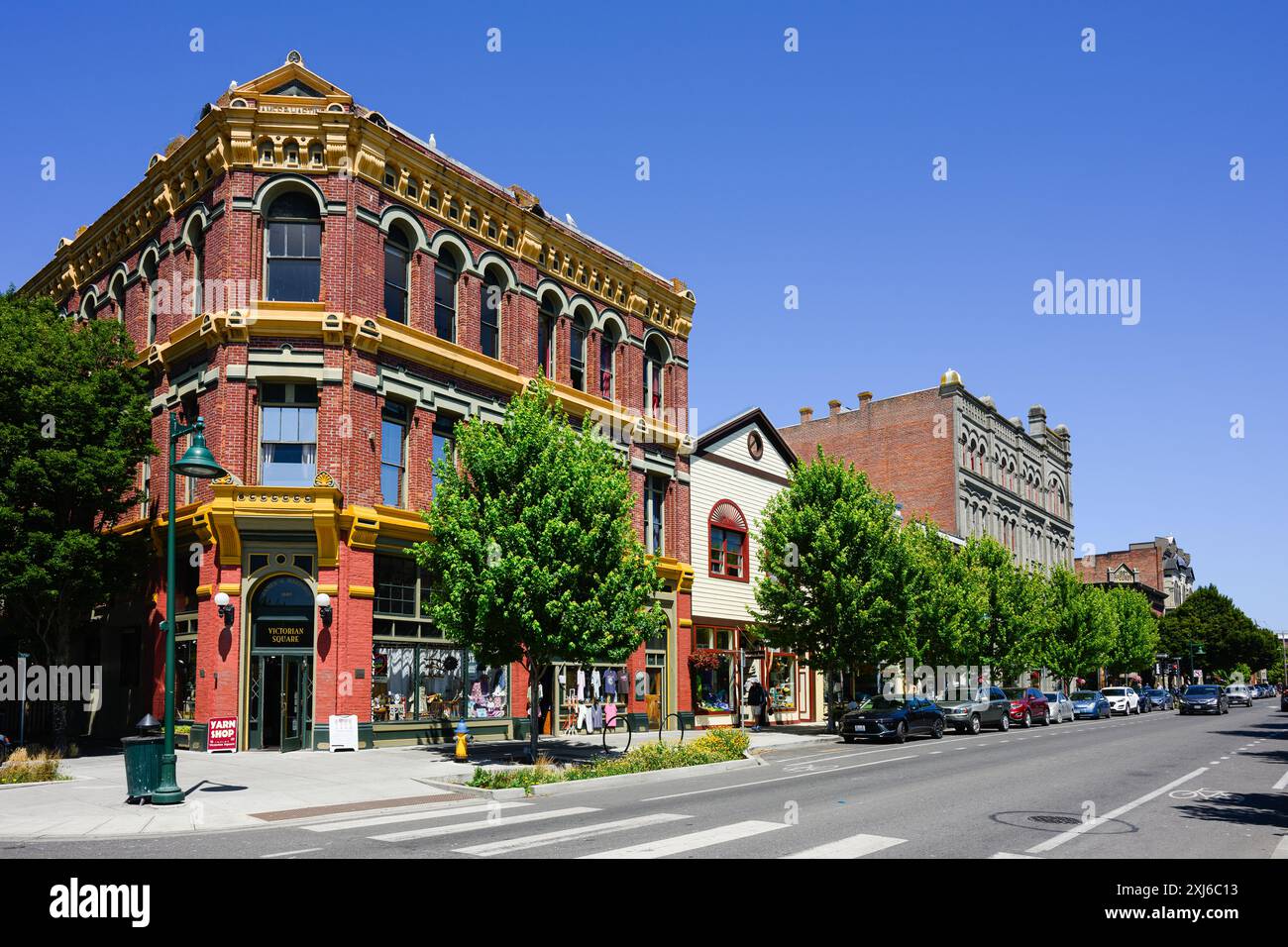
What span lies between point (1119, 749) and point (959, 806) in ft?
47.3

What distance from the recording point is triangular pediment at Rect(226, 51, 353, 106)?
1026 inches

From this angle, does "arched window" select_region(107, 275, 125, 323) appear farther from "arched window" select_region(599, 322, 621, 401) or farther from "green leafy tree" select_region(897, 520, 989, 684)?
"green leafy tree" select_region(897, 520, 989, 684)

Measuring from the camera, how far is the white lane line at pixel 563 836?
1135cm

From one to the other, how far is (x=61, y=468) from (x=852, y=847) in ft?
71.0

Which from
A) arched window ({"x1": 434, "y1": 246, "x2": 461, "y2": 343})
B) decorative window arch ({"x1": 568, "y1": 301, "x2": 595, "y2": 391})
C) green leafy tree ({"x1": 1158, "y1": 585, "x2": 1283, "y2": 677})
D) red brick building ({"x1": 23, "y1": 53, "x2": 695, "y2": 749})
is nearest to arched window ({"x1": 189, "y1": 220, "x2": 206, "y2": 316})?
red brick building ({"x1": 23, "y1": 53, "x2": 695, "y2": 749})

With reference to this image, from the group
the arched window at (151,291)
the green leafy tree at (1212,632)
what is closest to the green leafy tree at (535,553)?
the arched window at (151,291)

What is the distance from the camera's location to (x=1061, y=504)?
81.8m

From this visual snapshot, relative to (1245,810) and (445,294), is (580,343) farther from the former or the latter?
(1245,810)

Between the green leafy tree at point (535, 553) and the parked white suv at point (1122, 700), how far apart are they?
144ft

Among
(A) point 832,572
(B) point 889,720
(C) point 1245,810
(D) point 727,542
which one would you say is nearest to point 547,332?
(D) point 727,542

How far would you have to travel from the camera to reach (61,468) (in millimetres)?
24484

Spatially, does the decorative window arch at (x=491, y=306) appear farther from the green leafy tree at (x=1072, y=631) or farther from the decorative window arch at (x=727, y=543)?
the green leafy tree at (x=1072, y=631)

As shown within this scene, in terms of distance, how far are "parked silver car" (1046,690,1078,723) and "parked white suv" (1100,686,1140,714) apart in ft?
28.8
